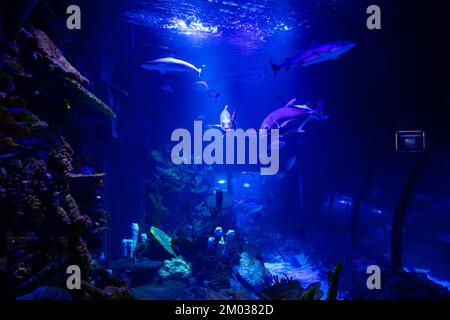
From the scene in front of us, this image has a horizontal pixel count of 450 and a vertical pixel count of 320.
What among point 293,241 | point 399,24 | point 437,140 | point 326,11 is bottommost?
point 293,241

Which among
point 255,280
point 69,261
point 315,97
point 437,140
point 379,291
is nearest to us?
point 69,261

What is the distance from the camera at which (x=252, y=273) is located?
7.21m

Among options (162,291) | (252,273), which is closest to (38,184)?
(162,291)

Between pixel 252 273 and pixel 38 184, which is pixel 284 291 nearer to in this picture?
pixel 252 273

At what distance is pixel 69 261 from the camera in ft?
13.2

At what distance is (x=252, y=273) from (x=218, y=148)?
7351 millimetres

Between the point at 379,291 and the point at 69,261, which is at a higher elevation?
the point at 69,261

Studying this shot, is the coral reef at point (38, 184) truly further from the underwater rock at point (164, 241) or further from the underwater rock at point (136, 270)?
the underwater rock at point (164, 241)

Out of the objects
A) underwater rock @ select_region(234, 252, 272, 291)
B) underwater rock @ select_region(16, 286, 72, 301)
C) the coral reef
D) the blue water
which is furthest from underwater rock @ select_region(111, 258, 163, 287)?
underwater rock @ select_region(16, 286, 72, 301)

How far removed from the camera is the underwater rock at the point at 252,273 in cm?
693

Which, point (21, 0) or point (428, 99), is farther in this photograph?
point (428, 99)
